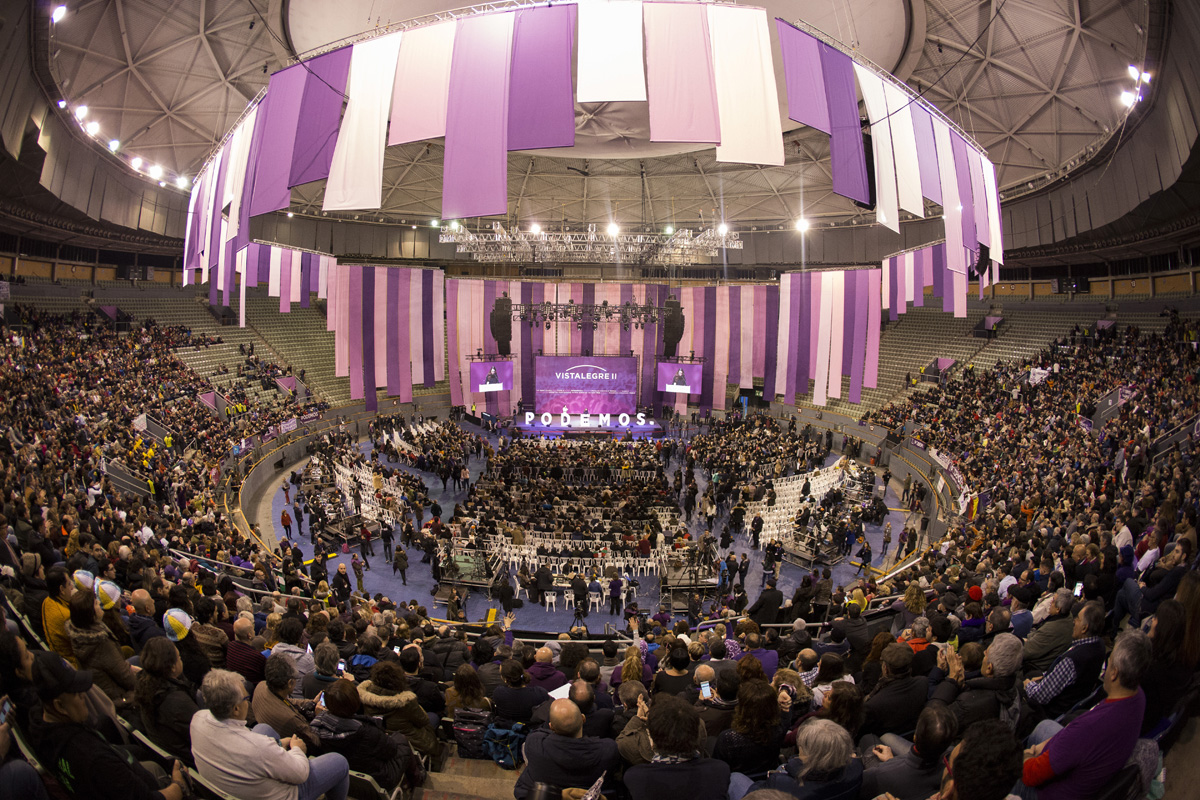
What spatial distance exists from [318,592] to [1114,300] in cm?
3339

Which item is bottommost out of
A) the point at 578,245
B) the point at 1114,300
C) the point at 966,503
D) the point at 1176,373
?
the point at 966,503

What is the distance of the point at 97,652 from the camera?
4.46 metres

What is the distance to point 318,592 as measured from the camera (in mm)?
10031

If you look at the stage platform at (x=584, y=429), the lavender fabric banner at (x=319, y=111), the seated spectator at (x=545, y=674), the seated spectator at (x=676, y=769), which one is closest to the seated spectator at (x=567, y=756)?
the seated spectator at (x=676, y=769)

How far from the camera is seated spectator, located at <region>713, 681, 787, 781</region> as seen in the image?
378 centimetres

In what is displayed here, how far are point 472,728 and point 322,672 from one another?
3.99 feet

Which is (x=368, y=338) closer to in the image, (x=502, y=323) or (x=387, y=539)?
(x=387, y=539)

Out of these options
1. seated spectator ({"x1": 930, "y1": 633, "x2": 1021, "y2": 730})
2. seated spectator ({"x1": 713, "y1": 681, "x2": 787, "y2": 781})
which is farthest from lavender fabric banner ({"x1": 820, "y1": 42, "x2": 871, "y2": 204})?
seated spectator ({"x1": 713, "y1": 681, "x2": 787, "y2": 781})

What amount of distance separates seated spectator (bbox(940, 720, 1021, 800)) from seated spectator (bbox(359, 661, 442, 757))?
345 centimetres

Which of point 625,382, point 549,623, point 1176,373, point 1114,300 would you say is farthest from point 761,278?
point 549,623

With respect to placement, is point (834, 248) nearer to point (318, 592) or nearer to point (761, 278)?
point (761, 278)

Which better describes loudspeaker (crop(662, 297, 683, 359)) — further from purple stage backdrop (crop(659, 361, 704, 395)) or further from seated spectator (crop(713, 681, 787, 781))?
seated spectator (crop(713, 681, 787, 781))

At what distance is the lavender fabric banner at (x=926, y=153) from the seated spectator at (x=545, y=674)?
11149 mm

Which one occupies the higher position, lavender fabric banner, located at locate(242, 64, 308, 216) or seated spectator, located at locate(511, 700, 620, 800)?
lavender fabric banner, located at locate(242, 64, 308, 216)
